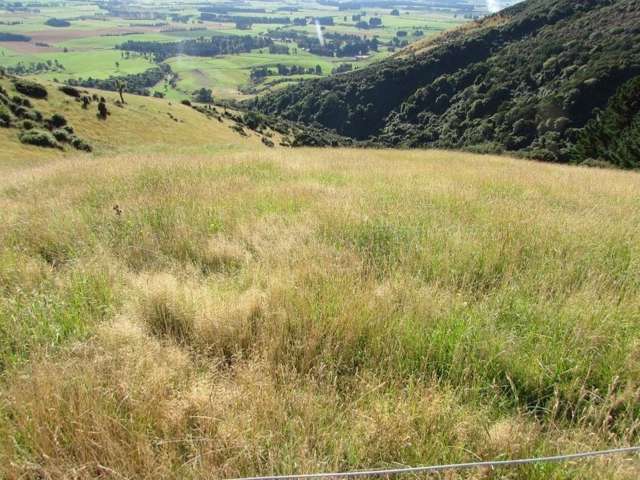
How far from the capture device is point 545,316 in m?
2.86

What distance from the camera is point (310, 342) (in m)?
2.53

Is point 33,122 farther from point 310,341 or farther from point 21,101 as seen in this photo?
point 310,341

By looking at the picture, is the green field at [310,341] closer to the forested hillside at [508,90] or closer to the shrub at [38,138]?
the shrub at [38,138]

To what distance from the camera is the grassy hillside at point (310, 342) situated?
189cm

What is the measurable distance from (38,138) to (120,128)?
13.3 metres

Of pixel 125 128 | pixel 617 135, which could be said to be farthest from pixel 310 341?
pixel 125 128

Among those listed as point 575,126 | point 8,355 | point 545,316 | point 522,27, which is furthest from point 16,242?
point 522,27

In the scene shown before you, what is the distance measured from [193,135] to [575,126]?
60995 millimetres

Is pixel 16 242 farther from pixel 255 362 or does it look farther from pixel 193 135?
pixel 193 135

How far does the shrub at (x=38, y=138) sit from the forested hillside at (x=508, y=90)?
134 feet

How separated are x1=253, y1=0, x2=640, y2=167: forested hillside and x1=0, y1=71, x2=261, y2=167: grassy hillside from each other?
34.7 m

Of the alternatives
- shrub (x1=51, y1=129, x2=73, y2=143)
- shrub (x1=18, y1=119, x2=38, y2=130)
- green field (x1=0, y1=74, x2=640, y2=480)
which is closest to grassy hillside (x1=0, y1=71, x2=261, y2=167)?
shrub (x1=18, y1=119, x2=38, y2=130)

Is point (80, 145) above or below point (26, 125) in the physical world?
below

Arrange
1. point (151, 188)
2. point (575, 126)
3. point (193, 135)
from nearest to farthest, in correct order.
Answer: point (151, 188)
point (193, 135)
point (575, 126)
